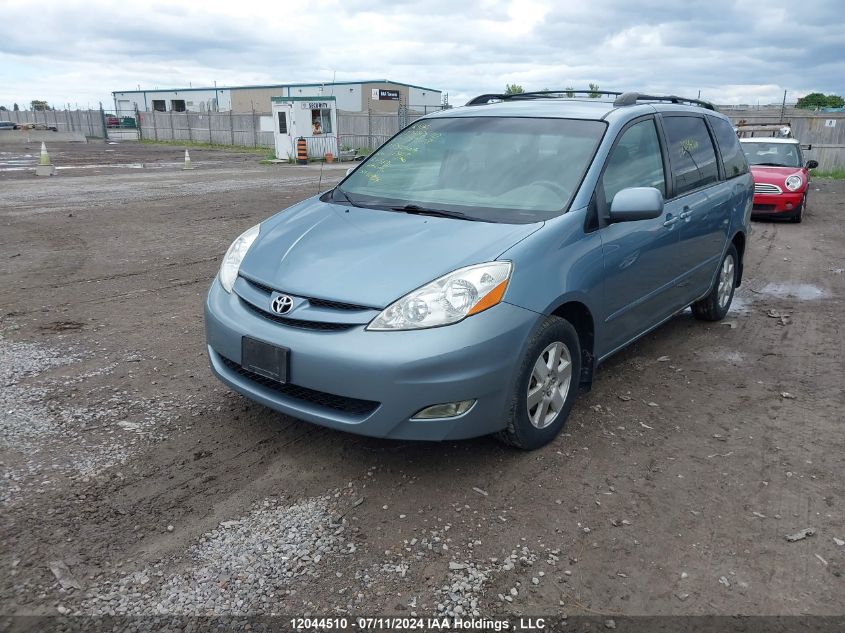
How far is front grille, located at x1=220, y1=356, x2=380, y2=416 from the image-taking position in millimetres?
3129

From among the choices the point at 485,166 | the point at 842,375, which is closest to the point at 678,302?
the point at 842,375

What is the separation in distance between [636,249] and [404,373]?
1970 mm

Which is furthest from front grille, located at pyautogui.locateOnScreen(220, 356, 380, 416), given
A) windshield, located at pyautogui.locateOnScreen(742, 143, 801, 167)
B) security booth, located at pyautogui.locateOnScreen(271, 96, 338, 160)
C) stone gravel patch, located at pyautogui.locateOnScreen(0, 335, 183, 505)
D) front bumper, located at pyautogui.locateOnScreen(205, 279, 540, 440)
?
security booth, located at pyautogui.locateOnScreen(271, 96, 338, 160)

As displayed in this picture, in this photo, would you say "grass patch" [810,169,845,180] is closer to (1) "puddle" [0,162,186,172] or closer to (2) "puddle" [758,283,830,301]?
(2) "puddle" [758,283,830,301]

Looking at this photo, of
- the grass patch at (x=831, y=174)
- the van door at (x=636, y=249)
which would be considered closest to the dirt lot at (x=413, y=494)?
the van door at (x=636, y=249)

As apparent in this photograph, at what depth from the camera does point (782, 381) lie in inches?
188

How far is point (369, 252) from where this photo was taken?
3.44m

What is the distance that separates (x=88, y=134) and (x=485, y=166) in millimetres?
59816

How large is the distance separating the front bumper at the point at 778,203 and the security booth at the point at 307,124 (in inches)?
795

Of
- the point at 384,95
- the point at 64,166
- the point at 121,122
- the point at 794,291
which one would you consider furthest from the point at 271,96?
the point at 794,291

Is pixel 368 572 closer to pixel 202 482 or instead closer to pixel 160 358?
pixel 202 482

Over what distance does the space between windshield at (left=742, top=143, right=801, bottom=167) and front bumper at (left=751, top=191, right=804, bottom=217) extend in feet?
4.10

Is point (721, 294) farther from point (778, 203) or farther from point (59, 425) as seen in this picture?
point (778, 203)

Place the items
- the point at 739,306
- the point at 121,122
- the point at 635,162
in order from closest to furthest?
the point at 635,162 → the point at 739,306 → the point at 121,122
